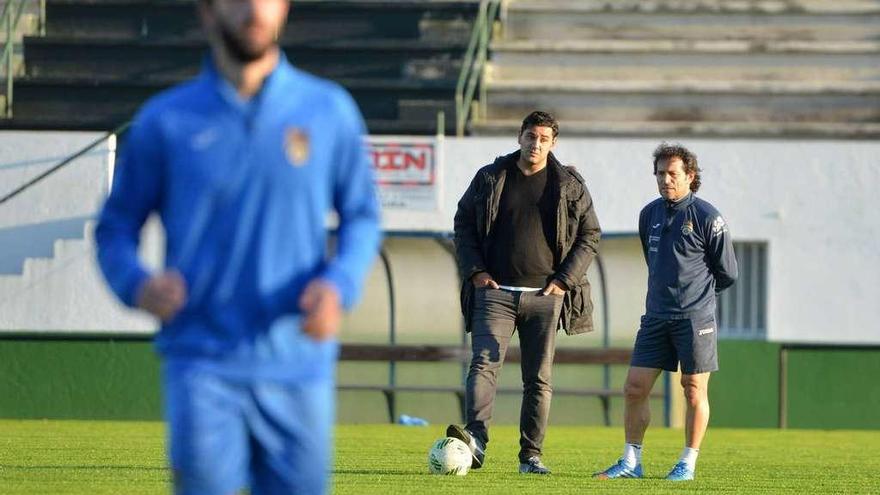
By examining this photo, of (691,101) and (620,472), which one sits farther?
(691,101)

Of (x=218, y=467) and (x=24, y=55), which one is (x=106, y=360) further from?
(x=218, y=467)

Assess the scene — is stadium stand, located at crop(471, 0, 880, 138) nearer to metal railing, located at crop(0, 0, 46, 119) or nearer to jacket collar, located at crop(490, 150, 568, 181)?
metal railing, located at crop(0, 0, 46, 119)

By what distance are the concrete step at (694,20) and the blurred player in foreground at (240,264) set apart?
1929 centimetres

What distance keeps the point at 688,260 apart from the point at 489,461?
2.33 meters

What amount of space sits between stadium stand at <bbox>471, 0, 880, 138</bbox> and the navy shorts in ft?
37.4

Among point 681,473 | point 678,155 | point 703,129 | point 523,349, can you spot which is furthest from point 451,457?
point 703,129

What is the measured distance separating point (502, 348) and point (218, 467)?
6053mm

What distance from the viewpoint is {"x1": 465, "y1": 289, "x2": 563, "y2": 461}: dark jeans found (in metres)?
10.0

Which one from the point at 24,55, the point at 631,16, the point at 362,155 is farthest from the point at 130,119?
the point at 362,155

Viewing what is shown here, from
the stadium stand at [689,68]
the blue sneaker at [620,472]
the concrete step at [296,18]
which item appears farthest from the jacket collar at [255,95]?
the concrete step at [296,18]

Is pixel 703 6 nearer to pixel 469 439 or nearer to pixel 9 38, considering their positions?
pixel 9 38

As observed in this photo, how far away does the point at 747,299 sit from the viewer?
19.7 meters

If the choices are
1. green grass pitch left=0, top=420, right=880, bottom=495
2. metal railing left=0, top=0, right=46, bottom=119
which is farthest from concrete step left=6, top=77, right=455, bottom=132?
green grass pitch left=0, top=420, right=880, bottom=495

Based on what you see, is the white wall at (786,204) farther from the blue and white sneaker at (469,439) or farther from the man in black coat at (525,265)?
the blue and white sneaker at (469,439)
